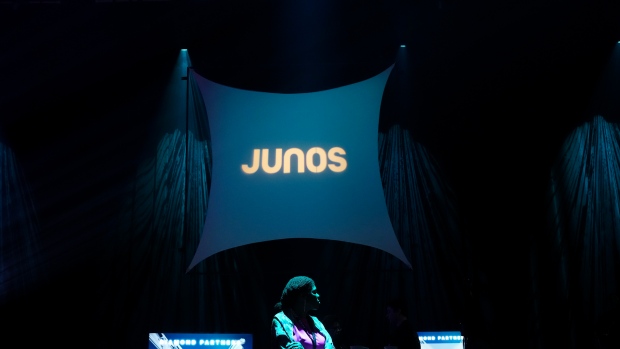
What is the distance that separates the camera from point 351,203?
5.03 metres

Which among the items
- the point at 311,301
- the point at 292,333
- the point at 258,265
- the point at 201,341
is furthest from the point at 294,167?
the point at 292,333

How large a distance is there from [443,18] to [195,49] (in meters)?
2.52

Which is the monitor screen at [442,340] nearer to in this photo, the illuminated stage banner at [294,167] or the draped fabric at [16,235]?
the illuminated stage banner at [294,167]

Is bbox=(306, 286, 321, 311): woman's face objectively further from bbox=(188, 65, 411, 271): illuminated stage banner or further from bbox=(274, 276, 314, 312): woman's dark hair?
bbox=(188, 65, 411, 271): illuminated stage banner

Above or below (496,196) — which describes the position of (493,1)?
above

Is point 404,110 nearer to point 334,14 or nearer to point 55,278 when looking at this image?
point 334,14

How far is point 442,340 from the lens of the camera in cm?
478

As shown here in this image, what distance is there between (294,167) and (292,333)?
2899 millimetres

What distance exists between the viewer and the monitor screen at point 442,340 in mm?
4758

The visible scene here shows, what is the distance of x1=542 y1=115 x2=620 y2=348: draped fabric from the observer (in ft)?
18.6

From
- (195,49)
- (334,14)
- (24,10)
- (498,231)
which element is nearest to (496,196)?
(498,231)

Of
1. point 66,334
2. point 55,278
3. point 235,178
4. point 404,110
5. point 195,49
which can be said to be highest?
point 195,49

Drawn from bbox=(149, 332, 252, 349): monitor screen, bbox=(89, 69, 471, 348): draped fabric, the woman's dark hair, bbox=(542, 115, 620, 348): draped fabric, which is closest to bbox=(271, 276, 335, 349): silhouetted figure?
the woman's dark hair

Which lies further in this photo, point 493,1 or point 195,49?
point 195,49
